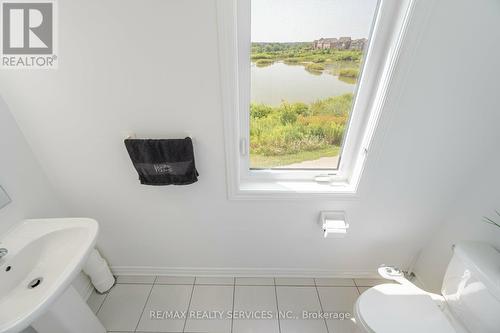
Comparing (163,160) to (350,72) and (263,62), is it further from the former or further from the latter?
(350,72)

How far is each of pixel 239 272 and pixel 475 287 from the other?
1.30 m

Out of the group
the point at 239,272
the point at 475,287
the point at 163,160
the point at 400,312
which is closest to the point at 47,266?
the point at 163,160

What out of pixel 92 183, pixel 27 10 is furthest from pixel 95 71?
pixel 92 183

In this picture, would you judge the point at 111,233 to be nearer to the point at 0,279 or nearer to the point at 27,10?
the point at 0,279

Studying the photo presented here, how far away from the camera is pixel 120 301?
1.52 meters

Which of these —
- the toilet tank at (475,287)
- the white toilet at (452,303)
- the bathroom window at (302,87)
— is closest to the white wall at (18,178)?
the bathroom window at (302,87)

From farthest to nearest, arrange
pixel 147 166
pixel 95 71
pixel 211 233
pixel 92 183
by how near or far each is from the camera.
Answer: pixel 211 233 < pixel 92 183 < pixel 147 166 < pixel 95 71

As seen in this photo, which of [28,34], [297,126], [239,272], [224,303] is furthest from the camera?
[239,272]

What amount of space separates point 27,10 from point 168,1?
22.3 inches

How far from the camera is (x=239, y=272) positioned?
1648mm

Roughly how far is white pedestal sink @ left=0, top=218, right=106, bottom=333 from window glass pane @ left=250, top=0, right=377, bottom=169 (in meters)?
0.94

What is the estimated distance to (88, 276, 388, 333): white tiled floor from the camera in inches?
54.1

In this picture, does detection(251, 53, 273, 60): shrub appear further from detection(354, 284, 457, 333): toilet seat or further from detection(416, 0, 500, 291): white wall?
detection(354, 284, 457, 333): toilet seat

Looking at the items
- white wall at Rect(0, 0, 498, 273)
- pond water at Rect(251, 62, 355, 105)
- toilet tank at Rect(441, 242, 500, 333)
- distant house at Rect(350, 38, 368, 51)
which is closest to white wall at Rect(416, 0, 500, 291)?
white wall at Rect(0, 0, 498, 273)
